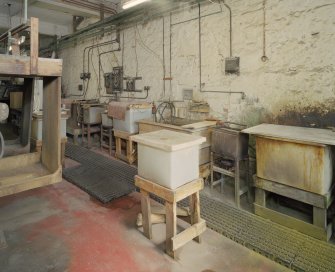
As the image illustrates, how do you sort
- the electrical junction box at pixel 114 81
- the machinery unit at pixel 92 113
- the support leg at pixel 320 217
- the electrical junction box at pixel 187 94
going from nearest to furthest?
the support leg at pixel 320 217 < the electrical junction box at pixel 187 94 < the machinery unit at pixel 92 113 < the electrical junction box at pixel 114 81

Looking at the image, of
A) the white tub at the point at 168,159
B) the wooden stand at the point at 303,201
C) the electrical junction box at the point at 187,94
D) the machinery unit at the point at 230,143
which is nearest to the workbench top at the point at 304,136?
the machinery unit at the point at 230,143

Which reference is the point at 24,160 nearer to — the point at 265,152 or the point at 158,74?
the point at 265,152

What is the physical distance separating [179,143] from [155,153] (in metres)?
0.23

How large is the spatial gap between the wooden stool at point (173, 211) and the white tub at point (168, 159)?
0.05 m

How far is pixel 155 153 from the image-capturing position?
210 cm

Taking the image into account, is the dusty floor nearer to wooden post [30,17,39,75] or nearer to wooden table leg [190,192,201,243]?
wooden table leg [190,192,201,243]

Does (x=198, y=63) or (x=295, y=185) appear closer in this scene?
(x=295, y=185)

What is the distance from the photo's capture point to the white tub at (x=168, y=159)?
2.00m

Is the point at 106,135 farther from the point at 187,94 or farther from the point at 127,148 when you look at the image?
the point at 187,94

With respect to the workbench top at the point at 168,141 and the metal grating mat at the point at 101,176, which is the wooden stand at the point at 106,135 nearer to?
the metal grating mat at the point at 101,176

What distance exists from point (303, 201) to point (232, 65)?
2.12 metres

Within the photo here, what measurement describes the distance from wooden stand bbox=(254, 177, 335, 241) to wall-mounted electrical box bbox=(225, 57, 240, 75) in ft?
5.53

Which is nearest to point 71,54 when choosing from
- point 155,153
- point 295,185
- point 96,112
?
point 96,112

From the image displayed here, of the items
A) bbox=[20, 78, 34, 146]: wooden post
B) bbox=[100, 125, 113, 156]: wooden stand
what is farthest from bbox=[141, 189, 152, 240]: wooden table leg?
bbox=[100, 125, 113, 156]: wooden stand
